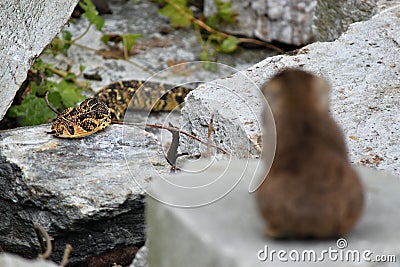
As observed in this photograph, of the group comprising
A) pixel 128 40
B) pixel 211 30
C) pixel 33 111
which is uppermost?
pixel 211 30

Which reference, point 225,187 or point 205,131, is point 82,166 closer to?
point 205,131

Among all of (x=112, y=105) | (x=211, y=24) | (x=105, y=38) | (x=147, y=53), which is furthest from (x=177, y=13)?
(x=112, y=105)

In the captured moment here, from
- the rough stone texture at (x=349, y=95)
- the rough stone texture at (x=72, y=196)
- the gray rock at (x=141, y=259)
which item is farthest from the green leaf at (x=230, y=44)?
the gray rock at (x=141, y=259)

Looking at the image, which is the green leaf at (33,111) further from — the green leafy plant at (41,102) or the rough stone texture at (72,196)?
the rough stone texture at (72,196)

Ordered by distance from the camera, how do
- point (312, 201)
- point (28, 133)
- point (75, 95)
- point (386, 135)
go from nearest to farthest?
point (312, 201) < point (386, 135) < point (28, 133) < point (75, 95)

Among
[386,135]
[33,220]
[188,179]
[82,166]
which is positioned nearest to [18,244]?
[33,220]

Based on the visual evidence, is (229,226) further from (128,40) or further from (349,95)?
(128,40)
